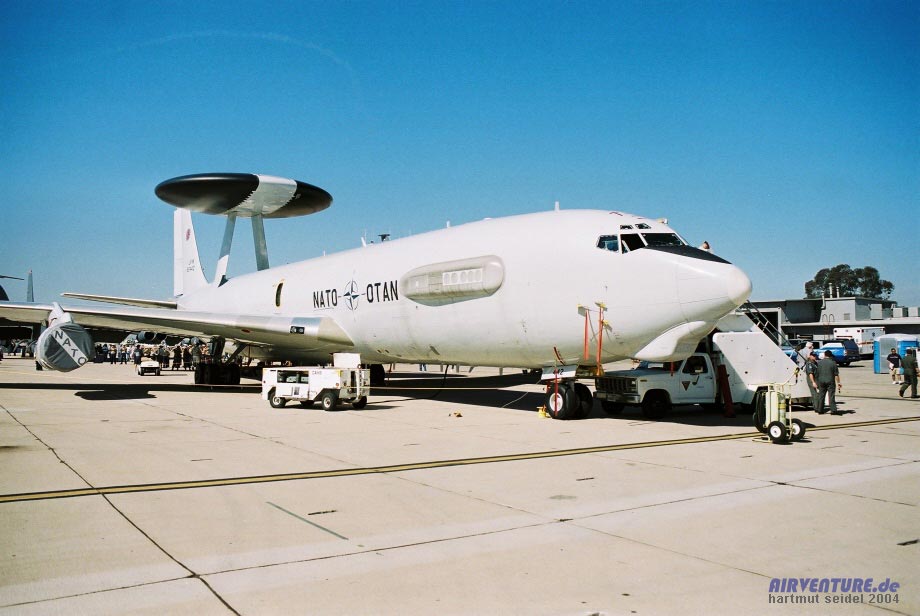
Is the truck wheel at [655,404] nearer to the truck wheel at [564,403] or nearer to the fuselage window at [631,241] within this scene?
the truck wheel at [564,403]

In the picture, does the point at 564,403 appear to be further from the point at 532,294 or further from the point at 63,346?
the point at 63,346

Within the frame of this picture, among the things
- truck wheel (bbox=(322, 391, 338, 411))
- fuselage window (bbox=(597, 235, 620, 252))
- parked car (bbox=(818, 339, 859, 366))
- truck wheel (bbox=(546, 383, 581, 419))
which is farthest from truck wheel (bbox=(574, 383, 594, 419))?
parked car (bbox=(818, 339, 859, 366))

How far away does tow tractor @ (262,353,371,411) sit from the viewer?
1848 cm

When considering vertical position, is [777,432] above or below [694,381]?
below

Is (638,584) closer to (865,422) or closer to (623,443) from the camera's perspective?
(623,443)

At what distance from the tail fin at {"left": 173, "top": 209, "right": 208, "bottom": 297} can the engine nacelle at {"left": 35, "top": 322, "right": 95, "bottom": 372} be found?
1612 centimetres

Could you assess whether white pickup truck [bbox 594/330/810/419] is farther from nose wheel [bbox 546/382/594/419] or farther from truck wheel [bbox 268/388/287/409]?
truck wheel [bbox 268/388/287/409]

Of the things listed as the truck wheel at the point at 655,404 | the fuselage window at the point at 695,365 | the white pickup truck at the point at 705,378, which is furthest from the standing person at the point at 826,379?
the truck wheel at the point at 655,404

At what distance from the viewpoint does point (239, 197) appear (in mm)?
36688

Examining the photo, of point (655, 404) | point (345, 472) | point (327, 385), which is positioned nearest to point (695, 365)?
point (655, 404)

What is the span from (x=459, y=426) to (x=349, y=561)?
9.45 metres

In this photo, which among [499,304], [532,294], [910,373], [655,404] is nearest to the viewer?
[532,294]

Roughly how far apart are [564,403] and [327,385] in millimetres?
6584

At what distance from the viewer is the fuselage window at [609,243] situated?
14.5 m
